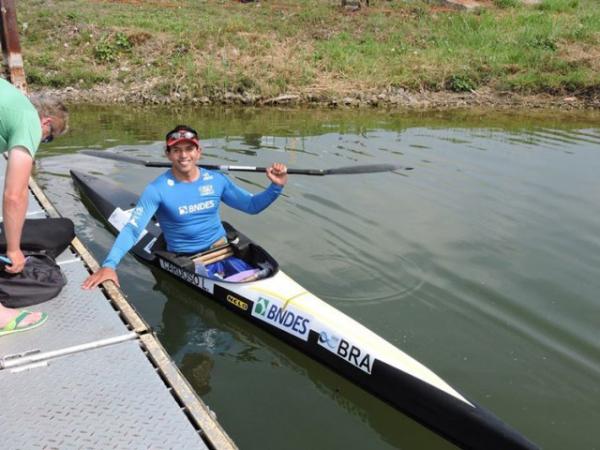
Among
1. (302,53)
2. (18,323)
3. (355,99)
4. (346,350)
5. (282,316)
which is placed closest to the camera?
(18,323)

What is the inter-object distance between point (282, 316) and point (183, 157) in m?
1.72

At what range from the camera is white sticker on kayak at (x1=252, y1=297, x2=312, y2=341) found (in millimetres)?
4602

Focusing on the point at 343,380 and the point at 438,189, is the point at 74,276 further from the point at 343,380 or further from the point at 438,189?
the point at 438,189

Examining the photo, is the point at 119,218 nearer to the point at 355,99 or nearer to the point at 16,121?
the point at 16,121

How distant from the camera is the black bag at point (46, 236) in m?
4.68

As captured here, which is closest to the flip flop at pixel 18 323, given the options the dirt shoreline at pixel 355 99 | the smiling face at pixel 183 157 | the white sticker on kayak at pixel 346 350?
the smiling face at pixel 183 157

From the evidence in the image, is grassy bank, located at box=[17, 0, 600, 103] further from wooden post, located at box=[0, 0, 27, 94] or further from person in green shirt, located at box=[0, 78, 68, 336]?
person in green shirt, located at box=[0, 78, 68, 336]

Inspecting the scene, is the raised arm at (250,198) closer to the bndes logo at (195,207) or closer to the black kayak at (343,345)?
the bndes logo at (195,207)

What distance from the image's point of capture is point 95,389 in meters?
3.29

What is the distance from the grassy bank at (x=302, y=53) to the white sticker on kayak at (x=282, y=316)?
12.9 meters

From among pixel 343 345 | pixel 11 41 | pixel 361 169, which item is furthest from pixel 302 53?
pixel 343 345

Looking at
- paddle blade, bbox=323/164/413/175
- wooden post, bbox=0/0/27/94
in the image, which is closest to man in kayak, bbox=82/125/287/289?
paddle blade, bbox=323/164/413/175

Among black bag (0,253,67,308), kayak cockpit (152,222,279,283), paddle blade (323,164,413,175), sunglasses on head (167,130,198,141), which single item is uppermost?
sunglasses on head (167,130,198,141)

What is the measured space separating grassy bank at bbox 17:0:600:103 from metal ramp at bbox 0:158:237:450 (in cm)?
1377
